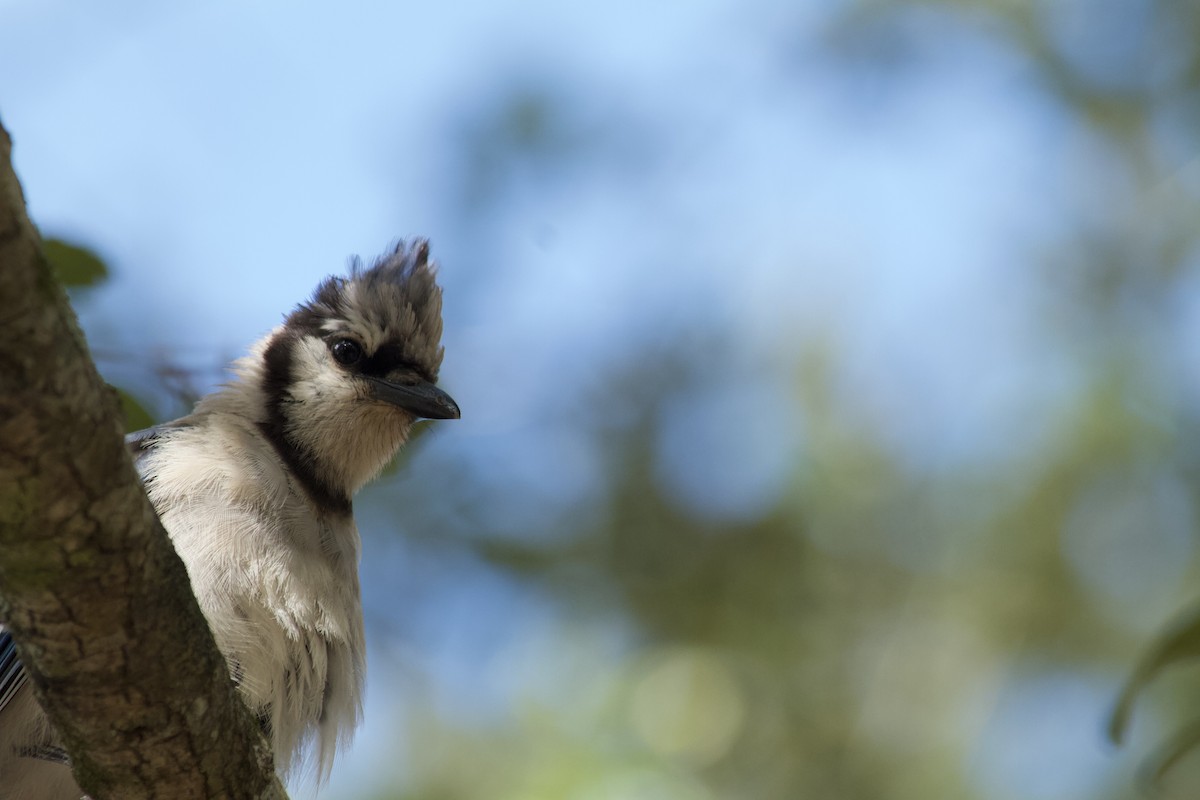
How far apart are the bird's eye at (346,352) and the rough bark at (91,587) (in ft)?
5.44

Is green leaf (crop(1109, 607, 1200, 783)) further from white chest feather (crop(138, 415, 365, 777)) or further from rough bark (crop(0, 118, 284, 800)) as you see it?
white chest feather (crop(138, 415, 365, 777))

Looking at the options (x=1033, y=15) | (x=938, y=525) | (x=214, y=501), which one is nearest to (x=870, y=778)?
(x=938, y=525)

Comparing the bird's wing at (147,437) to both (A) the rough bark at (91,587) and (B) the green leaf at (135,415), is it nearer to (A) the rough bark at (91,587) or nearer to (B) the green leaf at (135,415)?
(B) the green leaf at (135,415)

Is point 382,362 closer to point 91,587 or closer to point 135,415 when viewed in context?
point 135,415

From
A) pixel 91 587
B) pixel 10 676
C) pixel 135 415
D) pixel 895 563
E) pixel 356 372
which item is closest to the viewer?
pixel 91 587

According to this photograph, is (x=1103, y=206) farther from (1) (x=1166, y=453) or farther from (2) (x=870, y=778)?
A: (2) (x=870, y=778)

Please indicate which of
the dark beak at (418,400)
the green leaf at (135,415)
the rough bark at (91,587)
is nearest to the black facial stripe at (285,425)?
the dark beak at (418,400)

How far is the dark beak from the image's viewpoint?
3674mm

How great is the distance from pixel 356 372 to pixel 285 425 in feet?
0.86

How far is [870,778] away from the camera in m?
5.38

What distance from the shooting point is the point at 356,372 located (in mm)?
3740

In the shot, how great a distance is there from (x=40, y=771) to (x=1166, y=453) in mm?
4715

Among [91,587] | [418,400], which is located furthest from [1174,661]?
[418,400]

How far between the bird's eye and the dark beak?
0.11 meters
